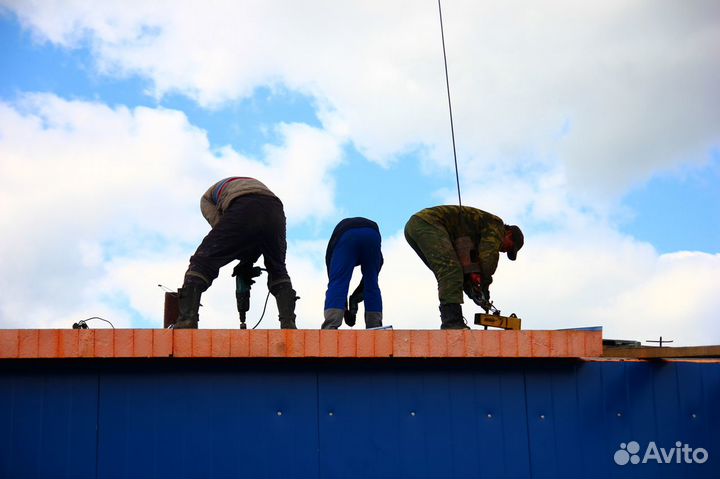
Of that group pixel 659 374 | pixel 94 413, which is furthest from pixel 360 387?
pixel 659 374

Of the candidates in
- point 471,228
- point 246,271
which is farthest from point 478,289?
point 246,271

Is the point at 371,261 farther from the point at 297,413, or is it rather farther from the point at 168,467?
the point at 168,467

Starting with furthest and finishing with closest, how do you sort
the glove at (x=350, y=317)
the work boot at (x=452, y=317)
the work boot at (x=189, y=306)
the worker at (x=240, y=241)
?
the glove at (x=350, y=317), the work boot at (x=452, y=317), the worker at (x=240, y=241), the work boot at (x=189, y=306)

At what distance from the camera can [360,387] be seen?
22.8 feet

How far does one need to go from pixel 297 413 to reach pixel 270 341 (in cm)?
55

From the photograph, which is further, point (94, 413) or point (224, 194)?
point (224, 194)

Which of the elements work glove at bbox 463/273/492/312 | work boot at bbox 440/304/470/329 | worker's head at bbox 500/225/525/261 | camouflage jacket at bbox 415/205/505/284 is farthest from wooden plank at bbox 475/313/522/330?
worker's head at bbox 500/225/525/261

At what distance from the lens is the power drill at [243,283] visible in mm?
7977

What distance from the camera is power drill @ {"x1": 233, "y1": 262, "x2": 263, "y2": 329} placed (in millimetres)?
7977

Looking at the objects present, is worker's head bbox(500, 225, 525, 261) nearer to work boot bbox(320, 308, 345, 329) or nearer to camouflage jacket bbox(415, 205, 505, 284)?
camouflage jacket bbox(415, 205, 505, 284)

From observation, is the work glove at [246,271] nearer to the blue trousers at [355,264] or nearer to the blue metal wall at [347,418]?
the blue trousers at [355,264]

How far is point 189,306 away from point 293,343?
984 millimetres

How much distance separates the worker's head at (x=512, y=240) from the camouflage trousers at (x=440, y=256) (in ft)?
1.99

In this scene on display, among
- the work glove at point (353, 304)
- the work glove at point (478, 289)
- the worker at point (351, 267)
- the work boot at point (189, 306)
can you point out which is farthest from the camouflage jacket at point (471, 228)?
the work boot at point (189, 306)
